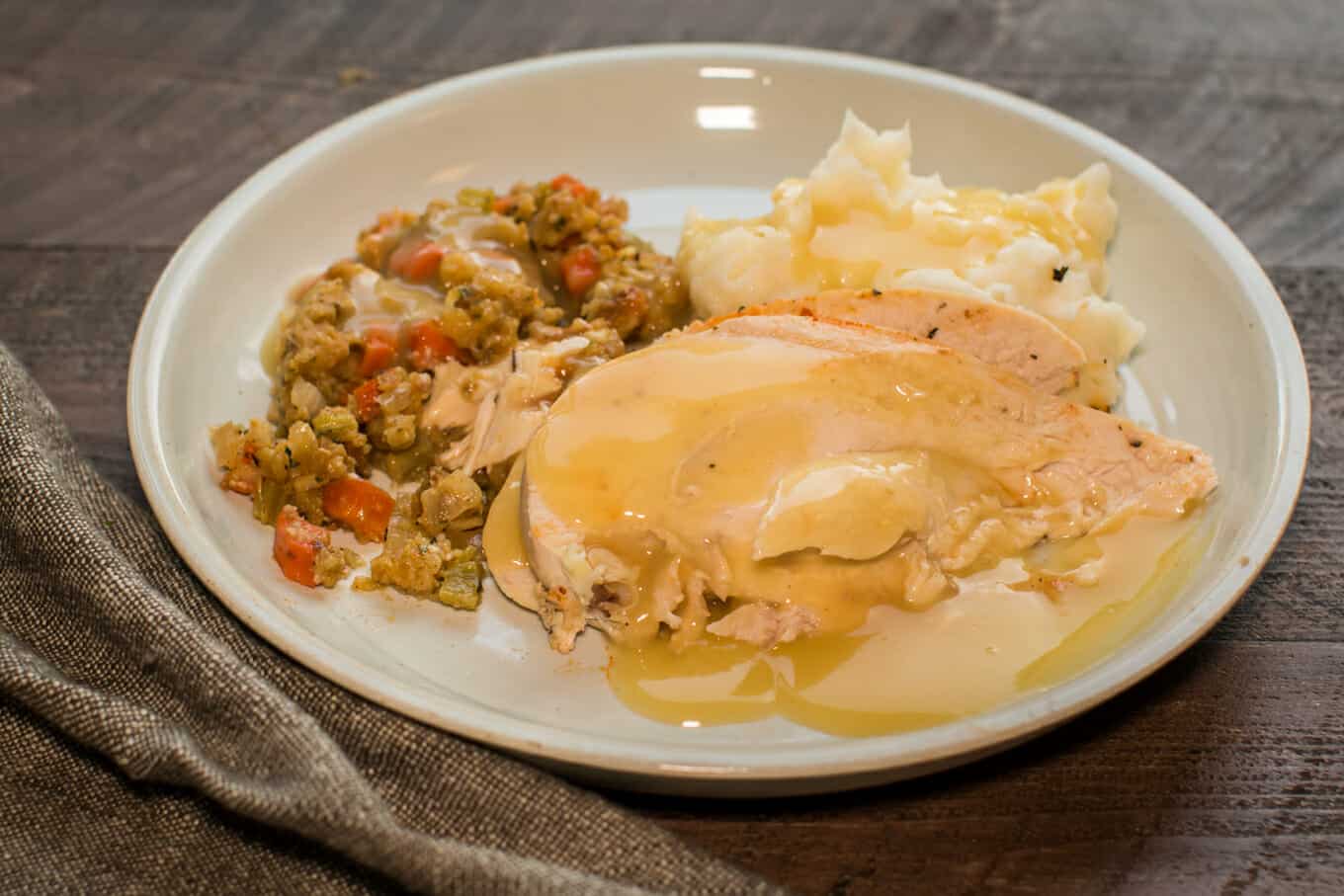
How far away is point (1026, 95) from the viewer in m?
5.93

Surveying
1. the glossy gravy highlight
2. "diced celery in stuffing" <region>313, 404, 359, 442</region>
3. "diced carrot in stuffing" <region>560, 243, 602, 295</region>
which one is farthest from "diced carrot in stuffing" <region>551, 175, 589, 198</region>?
the glossy gravy highlight

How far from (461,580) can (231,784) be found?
3.00 feet

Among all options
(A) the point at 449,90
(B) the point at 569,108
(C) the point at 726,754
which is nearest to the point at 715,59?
(B) the point at 569,108

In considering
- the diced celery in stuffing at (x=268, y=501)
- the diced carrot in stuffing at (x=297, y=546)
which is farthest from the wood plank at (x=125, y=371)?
the diced carrot in stuffing at (x=297, y=546)

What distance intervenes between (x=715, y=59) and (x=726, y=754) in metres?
3.42

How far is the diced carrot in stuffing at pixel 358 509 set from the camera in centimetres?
371

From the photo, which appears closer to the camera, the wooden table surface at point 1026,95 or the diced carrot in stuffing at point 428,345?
the wooden table surface at point 1026,95

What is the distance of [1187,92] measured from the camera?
596 cm

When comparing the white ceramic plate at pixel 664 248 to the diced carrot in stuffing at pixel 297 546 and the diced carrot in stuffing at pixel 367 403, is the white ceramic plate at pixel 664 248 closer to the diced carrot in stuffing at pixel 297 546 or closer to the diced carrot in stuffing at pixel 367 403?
the diced carrot in stuffing at pixel 297 546

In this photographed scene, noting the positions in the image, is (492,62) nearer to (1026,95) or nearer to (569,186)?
(569,186)

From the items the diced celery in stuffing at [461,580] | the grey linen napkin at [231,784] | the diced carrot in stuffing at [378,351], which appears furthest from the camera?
the diced carrot in stuffing at [378,351]

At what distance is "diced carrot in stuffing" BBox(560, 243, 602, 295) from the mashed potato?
32 centimetres

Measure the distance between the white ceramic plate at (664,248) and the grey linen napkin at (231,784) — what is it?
0.11 m

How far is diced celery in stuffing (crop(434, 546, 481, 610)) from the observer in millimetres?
3467
